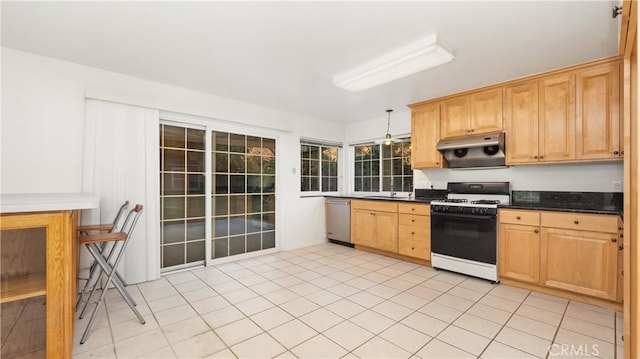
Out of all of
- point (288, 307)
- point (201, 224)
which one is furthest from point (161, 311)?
point (201, 224)

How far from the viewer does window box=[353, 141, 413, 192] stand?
15.9 feet

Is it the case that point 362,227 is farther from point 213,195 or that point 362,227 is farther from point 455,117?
point 213,195

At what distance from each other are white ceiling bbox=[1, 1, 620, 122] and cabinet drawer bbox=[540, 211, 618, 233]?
1515 mm

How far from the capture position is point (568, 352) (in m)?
1.91

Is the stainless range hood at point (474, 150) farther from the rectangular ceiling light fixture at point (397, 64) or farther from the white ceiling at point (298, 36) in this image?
the rectangular ceiling light fixture at point (397, 64)

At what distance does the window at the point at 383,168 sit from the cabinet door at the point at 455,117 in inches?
38.6

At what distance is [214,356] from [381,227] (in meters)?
3.00

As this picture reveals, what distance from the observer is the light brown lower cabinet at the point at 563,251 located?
2.50 metres

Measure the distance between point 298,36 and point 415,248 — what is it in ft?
10.1

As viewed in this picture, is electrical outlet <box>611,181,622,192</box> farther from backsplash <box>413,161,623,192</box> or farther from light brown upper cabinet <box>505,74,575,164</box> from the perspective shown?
light brown upper cabinet <box>505,74,575,164</box>

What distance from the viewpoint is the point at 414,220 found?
391 cm

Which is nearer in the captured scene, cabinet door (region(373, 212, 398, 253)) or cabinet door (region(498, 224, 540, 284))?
cabinet door (region(498, 224, 540, 284))

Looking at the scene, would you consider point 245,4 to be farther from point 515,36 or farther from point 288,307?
point 288,307

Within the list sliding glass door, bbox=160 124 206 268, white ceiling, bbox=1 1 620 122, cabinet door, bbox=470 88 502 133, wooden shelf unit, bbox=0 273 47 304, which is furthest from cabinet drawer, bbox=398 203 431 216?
wooden shelf unit, bbox=0 273 47 304
